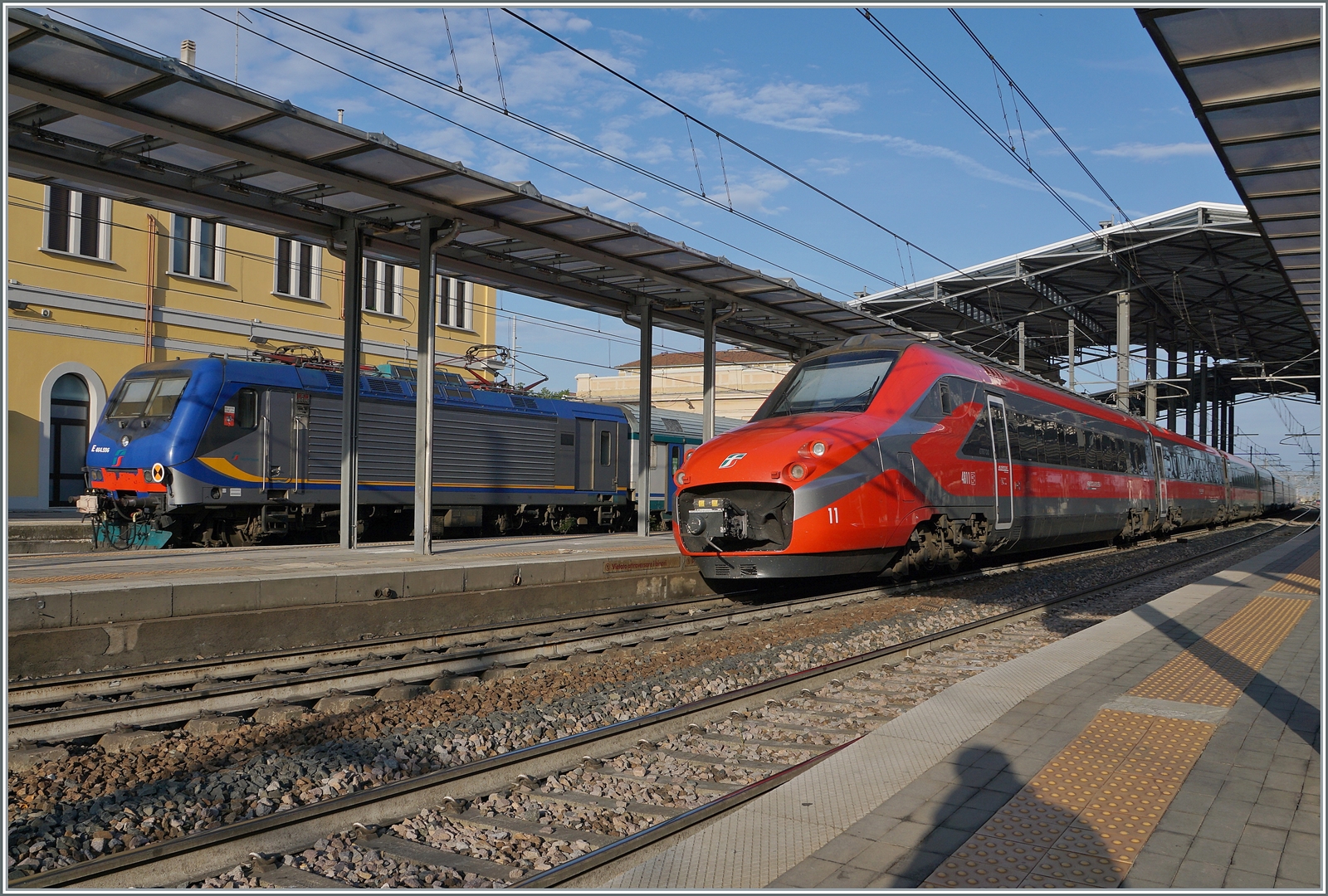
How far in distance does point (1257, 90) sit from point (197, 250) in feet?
85.8

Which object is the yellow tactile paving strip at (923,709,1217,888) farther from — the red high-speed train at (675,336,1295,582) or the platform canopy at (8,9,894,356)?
the platform canopy at (8,9,894,356)

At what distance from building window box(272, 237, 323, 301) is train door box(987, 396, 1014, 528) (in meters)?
21.2

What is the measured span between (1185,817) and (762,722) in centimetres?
277

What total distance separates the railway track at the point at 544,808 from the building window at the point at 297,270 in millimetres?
25290

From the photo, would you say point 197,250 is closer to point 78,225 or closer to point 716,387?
point 78,225

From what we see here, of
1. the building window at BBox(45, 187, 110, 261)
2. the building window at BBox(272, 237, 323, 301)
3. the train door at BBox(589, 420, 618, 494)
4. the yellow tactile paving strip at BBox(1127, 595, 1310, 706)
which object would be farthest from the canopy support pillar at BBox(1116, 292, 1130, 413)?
the building window at BBox(45, 187, 110, 261)

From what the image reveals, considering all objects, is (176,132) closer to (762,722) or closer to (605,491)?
(762,722)

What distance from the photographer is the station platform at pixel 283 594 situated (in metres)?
7.91

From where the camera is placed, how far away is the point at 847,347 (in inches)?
488

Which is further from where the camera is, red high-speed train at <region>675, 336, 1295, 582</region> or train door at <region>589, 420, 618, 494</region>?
train door at <region>589, 420, 618, 494</region>

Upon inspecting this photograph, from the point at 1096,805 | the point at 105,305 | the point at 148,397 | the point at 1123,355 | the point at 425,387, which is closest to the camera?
the point at 1096,805

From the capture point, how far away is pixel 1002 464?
13.6 metres

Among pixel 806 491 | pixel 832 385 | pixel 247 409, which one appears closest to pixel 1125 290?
pixel 832 385

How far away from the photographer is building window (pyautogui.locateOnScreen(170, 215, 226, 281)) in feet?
85.2
